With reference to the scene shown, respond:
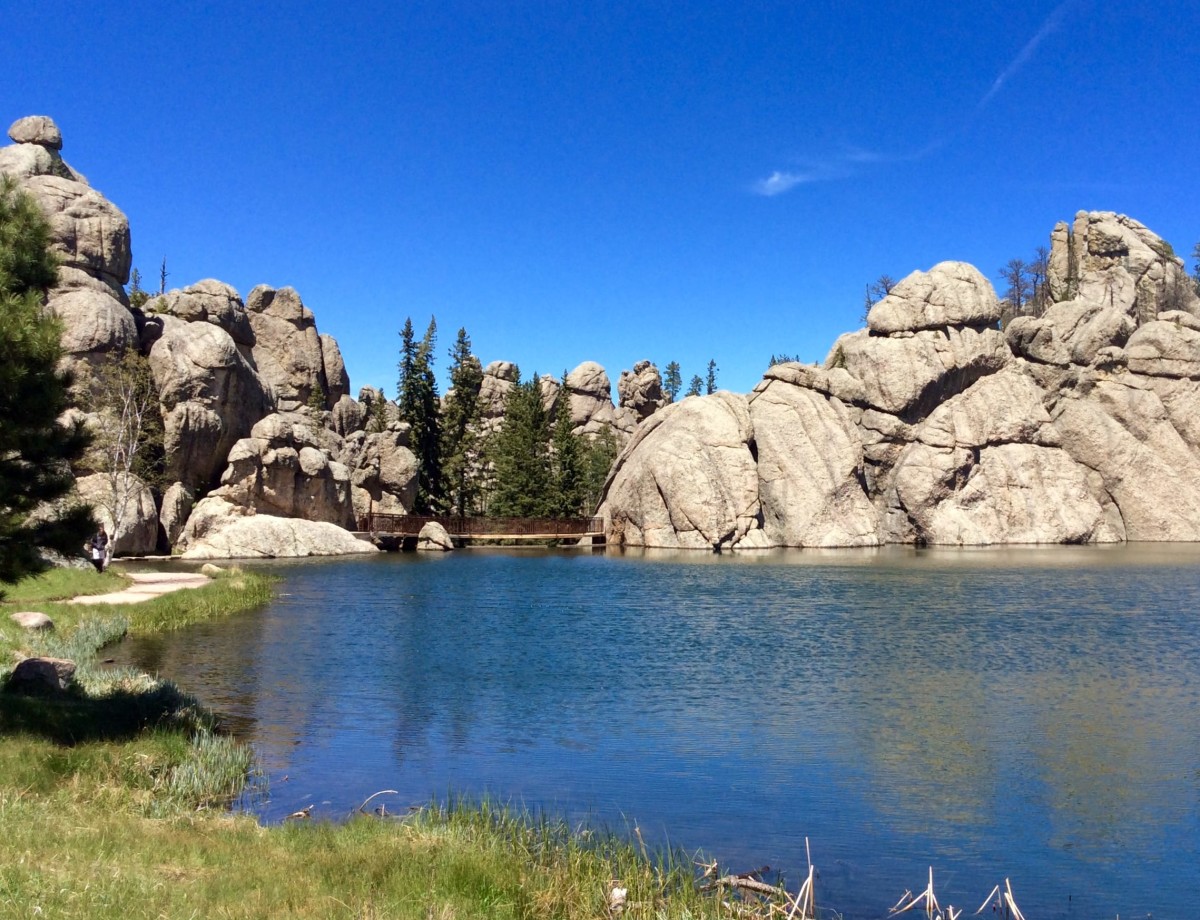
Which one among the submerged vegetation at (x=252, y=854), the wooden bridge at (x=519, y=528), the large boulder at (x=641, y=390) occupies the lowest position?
the submerged vegetation at (x=252, y=854)

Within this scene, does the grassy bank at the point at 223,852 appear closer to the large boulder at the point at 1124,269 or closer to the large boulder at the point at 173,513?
the large boulder at the point at 173,513

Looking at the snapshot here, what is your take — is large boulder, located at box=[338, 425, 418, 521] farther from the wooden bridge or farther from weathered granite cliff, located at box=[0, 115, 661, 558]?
the wooden bridge

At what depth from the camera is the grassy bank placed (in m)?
8.51

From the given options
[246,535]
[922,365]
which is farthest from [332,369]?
[922,365]

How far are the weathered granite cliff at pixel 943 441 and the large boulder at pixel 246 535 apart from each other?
77.7 ft

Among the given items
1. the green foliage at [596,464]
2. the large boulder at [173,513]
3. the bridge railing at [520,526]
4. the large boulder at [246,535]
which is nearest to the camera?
the large boulder at [173,513]

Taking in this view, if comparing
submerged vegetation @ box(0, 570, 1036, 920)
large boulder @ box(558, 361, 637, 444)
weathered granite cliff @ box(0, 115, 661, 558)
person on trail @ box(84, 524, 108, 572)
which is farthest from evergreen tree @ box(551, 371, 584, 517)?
submerged vegetation @ box(0, 570, 1036, 920)

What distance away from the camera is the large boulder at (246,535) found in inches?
2298

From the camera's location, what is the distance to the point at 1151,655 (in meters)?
27.2

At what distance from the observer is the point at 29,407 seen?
1384 cm

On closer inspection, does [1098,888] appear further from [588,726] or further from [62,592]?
[62,592]

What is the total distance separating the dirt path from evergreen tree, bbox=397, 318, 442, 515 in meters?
36.0

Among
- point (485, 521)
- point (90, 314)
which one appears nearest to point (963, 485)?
point (485, 521)

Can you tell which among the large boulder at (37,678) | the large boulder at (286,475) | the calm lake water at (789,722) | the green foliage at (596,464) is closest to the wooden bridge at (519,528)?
the large boulder at (286,475)
